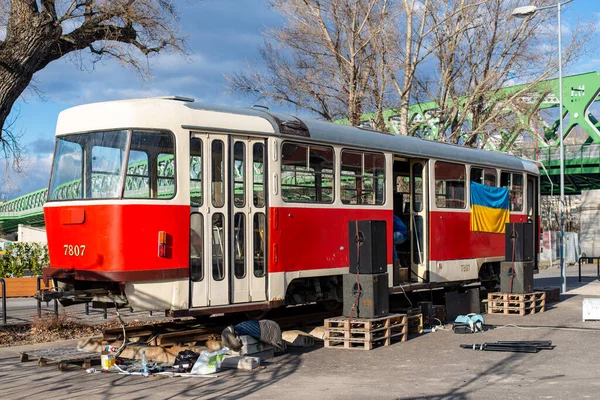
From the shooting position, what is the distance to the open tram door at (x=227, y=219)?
10445 mm

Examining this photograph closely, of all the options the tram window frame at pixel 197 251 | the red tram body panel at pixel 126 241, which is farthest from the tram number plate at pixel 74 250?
the tram window frame at pixel 197 251

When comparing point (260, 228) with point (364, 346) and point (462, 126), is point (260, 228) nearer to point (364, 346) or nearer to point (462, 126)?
point (364, 346)

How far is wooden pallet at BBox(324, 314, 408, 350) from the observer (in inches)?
450

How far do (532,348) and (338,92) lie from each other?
16.8 metres

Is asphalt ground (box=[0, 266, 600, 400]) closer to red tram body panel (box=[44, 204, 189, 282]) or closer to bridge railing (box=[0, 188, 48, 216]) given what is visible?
red tram body panel (box=[44, 204, 189, 282])

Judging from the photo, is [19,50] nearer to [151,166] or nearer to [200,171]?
[151,166]

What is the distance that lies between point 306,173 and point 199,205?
219 centimetres

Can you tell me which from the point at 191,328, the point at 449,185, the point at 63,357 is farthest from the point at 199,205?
the point at 449,185

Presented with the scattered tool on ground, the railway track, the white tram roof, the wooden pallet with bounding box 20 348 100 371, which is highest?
the white tram roof

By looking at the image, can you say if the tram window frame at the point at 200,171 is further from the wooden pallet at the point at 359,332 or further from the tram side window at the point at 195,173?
the wooden pallet at the point at 359,332

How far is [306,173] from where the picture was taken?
1200 cm

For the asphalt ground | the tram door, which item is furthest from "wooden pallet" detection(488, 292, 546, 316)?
the asphalt ground

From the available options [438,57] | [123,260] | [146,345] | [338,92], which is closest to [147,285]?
[123,260]

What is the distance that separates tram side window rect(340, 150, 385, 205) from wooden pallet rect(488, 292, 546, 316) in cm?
413
